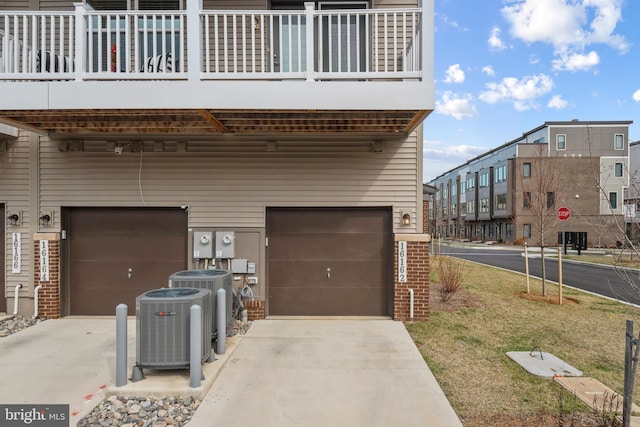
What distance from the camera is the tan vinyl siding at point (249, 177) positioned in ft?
23.1

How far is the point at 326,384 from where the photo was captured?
4.37m

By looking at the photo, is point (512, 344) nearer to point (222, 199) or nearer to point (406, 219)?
point (406, 219)

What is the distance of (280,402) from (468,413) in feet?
6.35

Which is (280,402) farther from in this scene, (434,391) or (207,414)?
(434,391)

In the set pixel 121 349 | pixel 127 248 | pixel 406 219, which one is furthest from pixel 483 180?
pixel 121 349

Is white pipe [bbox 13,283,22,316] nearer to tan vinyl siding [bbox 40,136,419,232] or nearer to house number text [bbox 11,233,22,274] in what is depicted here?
house number text [bbox 11,233,22,274]

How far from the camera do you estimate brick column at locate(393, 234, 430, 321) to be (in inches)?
273

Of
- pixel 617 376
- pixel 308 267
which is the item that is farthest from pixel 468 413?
pixel 308 267

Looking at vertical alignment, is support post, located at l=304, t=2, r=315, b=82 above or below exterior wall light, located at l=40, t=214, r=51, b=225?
above

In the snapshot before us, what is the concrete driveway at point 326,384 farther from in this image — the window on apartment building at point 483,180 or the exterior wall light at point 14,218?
the window on apartment building at point 483,180

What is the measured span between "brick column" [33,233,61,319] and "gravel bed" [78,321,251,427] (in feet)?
A: 13.7

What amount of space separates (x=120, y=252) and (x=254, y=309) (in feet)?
9.48

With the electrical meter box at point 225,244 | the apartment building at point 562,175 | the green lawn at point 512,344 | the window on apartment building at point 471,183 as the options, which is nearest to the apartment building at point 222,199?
the electrical meter box at point 225,244

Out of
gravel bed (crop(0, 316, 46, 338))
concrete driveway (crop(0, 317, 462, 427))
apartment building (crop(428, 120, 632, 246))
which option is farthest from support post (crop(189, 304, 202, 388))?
apartment building (crop(428, 120, 632, 246))
